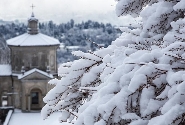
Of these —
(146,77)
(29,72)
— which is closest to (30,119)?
(29,72)

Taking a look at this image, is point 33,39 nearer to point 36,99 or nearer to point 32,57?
point 32,57

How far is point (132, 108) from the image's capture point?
2.95 m

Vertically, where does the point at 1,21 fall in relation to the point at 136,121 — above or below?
below

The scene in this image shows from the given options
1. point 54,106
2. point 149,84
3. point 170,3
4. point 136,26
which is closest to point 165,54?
point 149,84

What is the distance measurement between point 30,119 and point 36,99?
2.66 m

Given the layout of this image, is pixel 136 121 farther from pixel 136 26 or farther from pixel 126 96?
pixel 136 26

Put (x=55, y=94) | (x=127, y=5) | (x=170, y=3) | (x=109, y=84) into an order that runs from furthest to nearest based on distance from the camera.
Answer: (x=55, y=94), (x=127, y=5), (x=170, y=3), (x=109, y=84)

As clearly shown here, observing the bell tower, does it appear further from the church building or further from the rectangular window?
the rectangular window

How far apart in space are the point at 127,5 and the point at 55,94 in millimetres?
1112

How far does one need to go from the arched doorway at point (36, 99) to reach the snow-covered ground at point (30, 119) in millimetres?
787

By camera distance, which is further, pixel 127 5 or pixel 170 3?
pixel 127 5

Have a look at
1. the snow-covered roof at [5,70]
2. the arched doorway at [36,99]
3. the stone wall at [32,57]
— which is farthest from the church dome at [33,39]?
the arched doorway at [36,99]

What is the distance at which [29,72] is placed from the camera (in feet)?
80.5

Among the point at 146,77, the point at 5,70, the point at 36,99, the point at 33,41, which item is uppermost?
the point at 146,77
